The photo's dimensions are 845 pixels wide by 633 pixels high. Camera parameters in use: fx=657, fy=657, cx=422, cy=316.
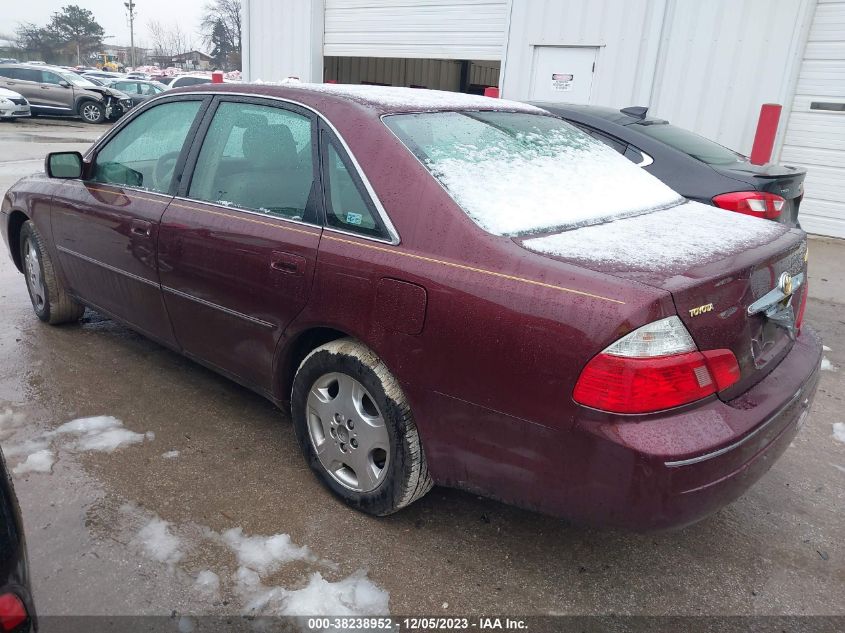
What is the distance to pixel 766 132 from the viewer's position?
8250mm

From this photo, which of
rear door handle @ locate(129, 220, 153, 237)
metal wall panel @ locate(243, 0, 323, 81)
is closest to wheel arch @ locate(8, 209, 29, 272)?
rear door handle @ locate(129, 220, 153, 237)

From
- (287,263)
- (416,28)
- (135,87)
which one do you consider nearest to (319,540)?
(287,263)

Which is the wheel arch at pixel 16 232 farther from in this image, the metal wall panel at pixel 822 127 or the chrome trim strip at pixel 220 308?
the metal wall panel at pixel 822 127

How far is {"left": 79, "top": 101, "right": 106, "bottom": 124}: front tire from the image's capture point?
20.9 metres

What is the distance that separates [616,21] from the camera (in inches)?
361

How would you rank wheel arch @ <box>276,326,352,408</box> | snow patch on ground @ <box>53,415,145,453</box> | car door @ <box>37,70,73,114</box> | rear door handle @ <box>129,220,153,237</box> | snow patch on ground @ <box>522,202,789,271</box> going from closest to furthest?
snow patch on ground @ <box>522,202,789,271</box>
wheel arch @ <box>276,326,352,408</box>
snow patch on ground @ <box>53,415,145,453</box>
rear door handle @ <box>129,220,153,237</box>
car door @ <box>37,70,73,114</box>

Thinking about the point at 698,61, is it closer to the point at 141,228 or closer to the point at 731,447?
the point at 141,228

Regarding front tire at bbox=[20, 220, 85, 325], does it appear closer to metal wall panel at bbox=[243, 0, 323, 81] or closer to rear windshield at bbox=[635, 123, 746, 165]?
rear windshield at bbox=[635, 123, 746, 165]

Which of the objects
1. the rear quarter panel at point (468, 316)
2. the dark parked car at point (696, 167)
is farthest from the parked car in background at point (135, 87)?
the rear quarter panel at point (468, 316)

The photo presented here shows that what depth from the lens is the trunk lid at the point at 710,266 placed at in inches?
75.3

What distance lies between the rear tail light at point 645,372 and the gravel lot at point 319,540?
821 millimetres

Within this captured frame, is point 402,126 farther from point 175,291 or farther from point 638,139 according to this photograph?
point 638,139

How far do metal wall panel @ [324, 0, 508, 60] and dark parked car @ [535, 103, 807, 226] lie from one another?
6.26m

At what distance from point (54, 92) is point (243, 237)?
Result: 72.2 feet
